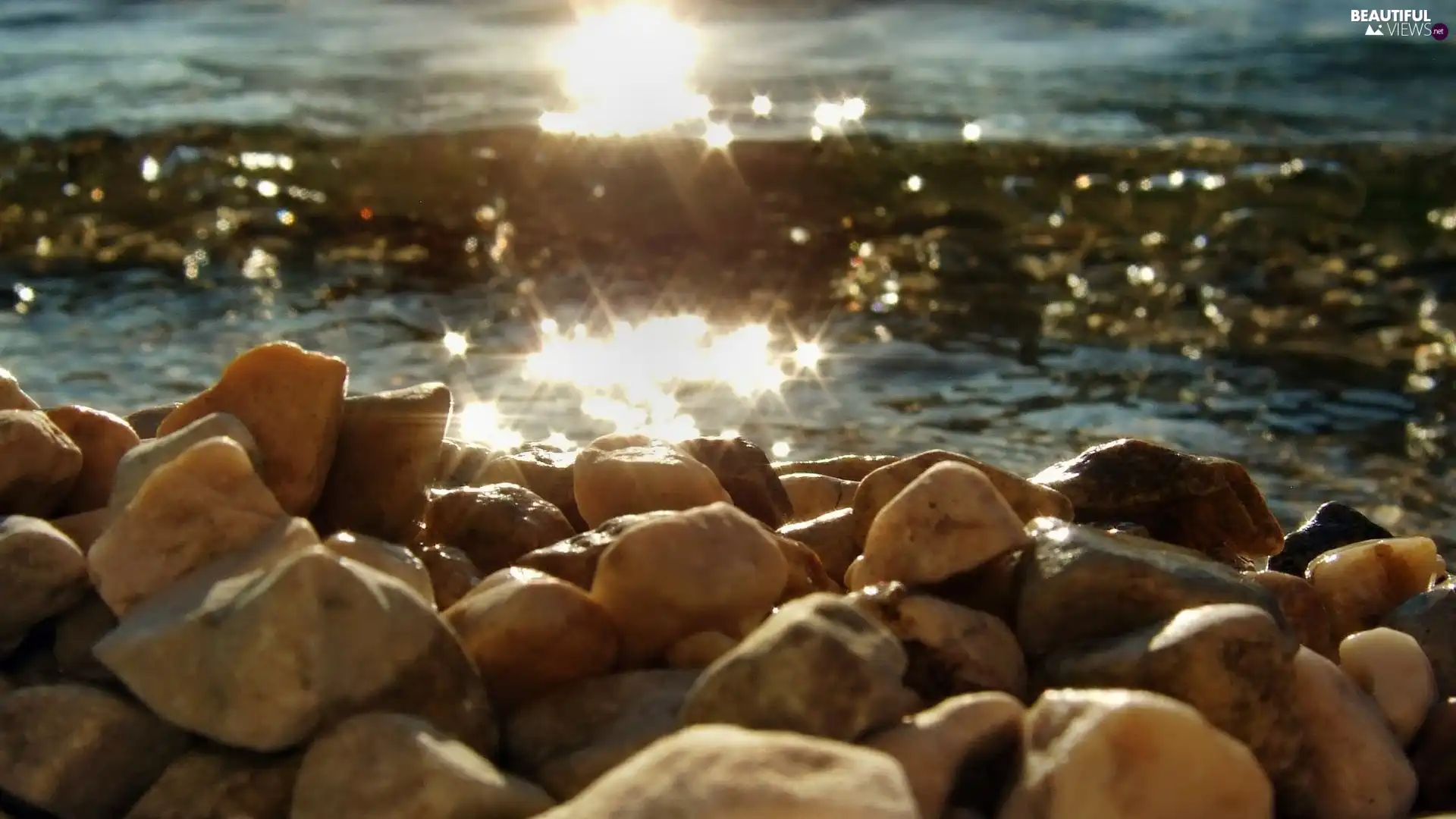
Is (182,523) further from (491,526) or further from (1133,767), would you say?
(1133,767)

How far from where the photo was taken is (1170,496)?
2152 mm

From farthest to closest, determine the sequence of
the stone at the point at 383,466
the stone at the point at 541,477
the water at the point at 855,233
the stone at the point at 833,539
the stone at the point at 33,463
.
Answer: the water at the point at 855,233 → the stone at the point at 541,477 → the stone at the point at 833,539 → the stone at the point at 383,466 → the stone at the point at 33,463

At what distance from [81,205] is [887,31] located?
5614 mm

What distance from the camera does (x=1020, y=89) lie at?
8258 mm

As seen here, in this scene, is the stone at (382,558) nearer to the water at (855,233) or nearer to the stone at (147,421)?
the stone at (147,421)

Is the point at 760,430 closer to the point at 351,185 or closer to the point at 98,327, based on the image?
the point at 98,327

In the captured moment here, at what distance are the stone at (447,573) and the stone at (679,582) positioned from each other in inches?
8.3

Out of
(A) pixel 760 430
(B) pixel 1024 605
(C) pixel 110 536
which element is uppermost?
(C) pixel 110 536

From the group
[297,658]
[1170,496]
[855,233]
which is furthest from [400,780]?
[855,233]

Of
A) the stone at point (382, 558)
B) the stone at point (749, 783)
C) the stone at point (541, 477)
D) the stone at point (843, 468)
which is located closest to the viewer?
the stone at point (749, 783)

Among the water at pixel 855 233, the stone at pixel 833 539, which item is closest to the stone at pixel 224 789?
the stone at pixel 833 539

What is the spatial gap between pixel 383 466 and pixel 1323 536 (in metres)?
1.38

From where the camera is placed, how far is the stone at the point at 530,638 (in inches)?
56.3

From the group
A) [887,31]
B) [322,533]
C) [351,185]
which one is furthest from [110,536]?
[887,31]
